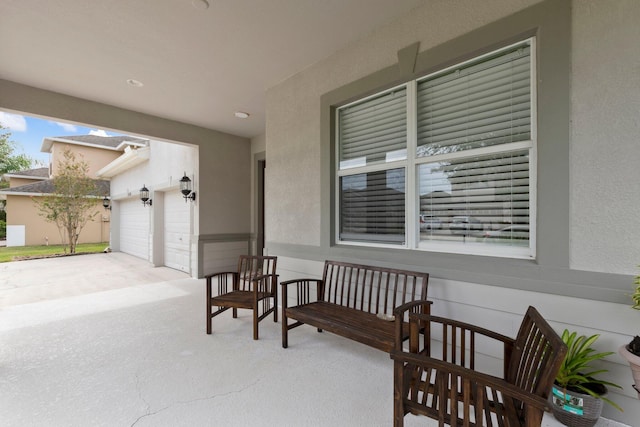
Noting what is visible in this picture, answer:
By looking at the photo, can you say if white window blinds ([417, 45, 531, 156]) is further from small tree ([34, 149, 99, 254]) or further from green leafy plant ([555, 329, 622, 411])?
small tree ([34, 149, 99, 254])

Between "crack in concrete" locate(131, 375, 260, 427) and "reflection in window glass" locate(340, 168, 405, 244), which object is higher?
"reflection in window glass" locate(340, 168, 405, 244)

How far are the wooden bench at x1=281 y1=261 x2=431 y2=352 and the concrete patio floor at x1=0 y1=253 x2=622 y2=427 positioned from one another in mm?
363

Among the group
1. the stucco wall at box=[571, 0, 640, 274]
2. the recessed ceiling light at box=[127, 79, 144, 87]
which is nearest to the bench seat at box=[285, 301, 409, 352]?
the stucco wall at box=[571, 0, 640, 274]

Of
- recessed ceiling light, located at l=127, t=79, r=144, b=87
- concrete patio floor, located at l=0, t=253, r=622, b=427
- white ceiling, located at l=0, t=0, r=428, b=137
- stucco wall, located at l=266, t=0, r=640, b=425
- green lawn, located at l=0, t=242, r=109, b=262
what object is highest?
white ceiling, located at l=0, t=0, r=428, b=137

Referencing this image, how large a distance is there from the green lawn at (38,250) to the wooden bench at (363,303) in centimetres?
1185

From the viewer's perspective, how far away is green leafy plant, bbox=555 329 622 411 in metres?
1.76

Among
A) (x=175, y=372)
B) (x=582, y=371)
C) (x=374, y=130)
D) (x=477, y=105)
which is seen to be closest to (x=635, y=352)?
(x=582, y=371)

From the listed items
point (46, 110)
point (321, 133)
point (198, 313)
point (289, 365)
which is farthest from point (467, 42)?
point (46, 110)

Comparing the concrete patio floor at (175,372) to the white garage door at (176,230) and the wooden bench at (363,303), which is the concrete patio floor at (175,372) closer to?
the wooden bench at (363,303)

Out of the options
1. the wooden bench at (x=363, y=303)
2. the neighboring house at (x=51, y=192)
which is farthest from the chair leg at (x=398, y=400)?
the neighboring house at (x=51, y=192)

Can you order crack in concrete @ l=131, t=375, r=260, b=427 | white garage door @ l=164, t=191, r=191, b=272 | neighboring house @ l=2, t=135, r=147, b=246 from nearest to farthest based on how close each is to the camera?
1. crack in concrete @ l=131, t=375, r=260, b=427
2. white garage door @ l=164, t=191, r=191, b=272
3. neighboring house @ l=2, t=135, r=147, b=246

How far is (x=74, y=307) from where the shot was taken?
442 cm

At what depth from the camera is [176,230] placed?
745 cm

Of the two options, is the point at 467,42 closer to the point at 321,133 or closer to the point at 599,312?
the point at 321,133
